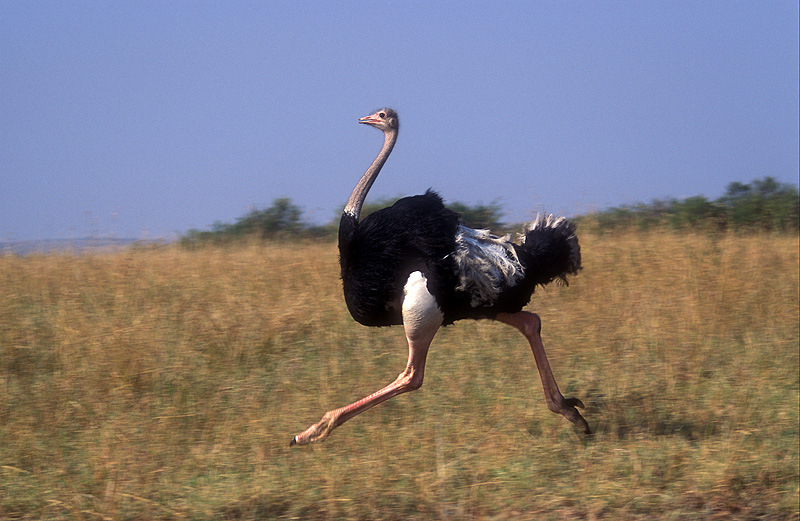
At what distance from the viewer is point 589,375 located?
518cm

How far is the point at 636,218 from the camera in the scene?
34.5 ft

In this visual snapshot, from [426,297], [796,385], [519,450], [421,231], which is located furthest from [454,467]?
[796,385]

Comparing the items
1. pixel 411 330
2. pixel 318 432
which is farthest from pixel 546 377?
pixel 318 432

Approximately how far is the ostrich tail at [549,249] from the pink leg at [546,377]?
0.22 m

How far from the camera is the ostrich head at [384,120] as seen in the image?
4429 millimetres

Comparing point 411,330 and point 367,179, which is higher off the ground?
point 367,179

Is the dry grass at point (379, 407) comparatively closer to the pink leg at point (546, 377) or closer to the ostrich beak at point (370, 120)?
the pink leg at point (546, 377)

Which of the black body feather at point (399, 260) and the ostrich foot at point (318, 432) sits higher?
the black body feather at point (399, 260)

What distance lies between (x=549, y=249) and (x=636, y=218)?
662cm

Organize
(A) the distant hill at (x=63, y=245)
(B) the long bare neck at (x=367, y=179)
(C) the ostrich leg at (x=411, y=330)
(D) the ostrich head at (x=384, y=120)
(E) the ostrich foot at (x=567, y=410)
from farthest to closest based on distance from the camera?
(A) the distant hill at (x=63, y=245), (D) the ostrich head at (x=384, y=120), (E) the ostrich foot at (x=567, y=410), (B) the long bare neck at (x=367, y=179), (C) the ostrich leg at (x=411, y=330)

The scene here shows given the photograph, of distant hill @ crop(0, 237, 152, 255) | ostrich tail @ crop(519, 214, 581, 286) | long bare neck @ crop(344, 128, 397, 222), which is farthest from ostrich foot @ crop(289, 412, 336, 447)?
distant hill @ crop(0, 237, 152, 255)

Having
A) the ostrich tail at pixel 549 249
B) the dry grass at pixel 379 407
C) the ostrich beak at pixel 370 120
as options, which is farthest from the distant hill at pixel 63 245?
the ostrich tail at pixel 549 249

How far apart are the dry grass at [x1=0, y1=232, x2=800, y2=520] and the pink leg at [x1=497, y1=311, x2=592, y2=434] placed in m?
0.14

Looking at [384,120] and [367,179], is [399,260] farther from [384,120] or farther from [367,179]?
[384,120]
